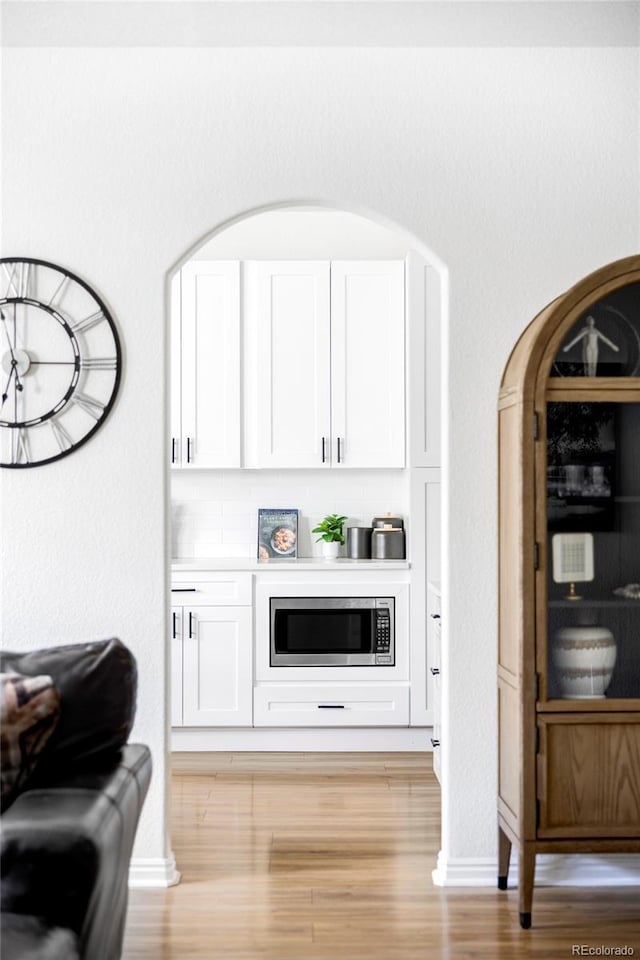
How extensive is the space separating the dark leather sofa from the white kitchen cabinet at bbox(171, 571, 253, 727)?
255 centimetres

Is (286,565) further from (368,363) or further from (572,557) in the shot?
(572,557)

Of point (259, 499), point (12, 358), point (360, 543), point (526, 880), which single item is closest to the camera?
point (526, 880)

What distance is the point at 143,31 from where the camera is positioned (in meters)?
3.08

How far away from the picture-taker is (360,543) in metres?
5.27

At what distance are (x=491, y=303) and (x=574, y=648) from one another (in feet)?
3.88

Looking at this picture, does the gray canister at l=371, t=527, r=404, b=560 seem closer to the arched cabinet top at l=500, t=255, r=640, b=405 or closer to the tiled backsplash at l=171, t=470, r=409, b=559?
the tiled backsplash at l=171, t=470, r=409, b=559

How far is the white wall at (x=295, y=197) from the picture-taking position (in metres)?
3.18

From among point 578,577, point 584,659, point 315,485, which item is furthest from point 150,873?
point 315,485

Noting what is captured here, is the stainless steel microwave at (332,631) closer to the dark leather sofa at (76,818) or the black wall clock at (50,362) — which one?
the black wall clock at (50,362)

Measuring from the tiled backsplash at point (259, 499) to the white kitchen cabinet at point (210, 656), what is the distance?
648 mm

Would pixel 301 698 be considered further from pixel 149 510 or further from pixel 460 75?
pixel 460 75

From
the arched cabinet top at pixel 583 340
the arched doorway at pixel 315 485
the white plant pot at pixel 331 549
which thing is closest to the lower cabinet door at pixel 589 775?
the arched cabinet top at pixel 583 340

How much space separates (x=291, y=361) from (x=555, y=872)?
2.95 m

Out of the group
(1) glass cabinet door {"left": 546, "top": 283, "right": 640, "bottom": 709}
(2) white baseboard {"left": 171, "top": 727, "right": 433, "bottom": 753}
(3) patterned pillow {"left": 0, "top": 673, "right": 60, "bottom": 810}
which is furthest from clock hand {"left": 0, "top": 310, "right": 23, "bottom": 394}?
(2) white baseboard {"left": 171, "top": 727, "right": 433, "bottom": 753}
